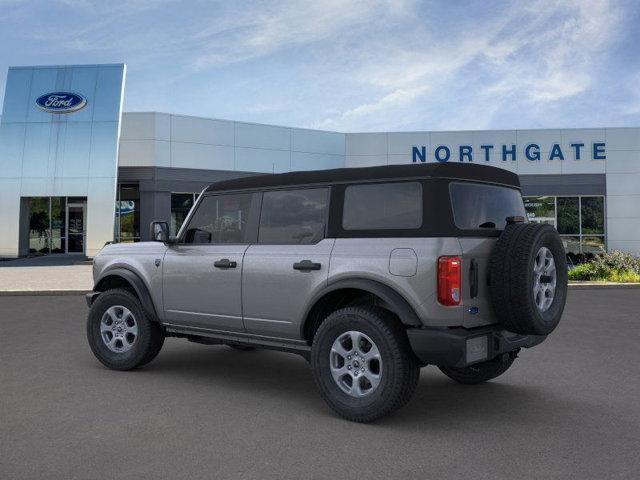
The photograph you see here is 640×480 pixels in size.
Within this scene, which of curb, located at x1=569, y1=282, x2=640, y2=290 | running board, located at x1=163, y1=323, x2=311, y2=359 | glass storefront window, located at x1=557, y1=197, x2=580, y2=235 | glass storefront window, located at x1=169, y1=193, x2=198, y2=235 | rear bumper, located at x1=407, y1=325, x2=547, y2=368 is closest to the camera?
rear bumper, located at x1=407, y1=325, x2=547, y2=368

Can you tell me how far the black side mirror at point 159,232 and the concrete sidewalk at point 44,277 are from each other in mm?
9439

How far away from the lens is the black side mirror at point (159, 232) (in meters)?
6.19

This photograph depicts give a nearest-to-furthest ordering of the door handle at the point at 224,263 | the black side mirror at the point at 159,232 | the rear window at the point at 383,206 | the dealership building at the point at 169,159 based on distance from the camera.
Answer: the rear window at the point at 383,206, the door handle at the point at 224,263, the black side mirror at the point at 159,232, the dealership building at the point at 169,159

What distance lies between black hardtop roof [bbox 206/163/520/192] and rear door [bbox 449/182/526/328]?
88mm

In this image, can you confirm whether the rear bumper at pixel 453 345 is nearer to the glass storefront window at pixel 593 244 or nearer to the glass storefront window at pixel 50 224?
the glass storefront window at pixel 50 224

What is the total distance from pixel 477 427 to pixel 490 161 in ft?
88.2

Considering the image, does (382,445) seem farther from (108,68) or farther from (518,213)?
(108,68)

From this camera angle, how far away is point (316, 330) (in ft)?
Result: 17.4

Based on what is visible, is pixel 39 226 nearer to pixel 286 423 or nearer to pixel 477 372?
pixel 477 372

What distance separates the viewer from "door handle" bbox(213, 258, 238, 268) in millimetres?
5707

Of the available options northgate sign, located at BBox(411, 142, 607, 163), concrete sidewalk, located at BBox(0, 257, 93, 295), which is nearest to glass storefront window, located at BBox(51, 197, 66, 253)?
concrete sidewalk, located at BBox(0, 257, 93, 295)

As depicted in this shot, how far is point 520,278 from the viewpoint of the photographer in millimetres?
4613

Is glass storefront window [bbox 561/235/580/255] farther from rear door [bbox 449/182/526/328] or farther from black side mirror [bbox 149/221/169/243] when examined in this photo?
black side mirror [bbox 149/221/169/243]

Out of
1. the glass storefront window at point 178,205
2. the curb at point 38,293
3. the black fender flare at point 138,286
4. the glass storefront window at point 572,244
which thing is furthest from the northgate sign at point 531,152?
the black fender flare at point 138,286
